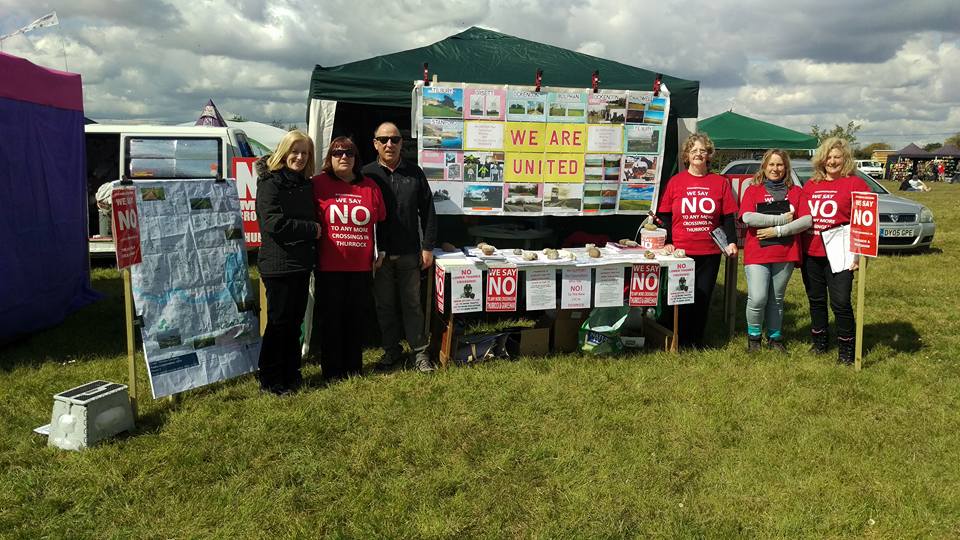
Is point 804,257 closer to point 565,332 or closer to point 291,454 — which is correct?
point 565,332

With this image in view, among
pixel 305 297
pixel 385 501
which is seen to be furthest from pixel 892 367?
pixel 305 297

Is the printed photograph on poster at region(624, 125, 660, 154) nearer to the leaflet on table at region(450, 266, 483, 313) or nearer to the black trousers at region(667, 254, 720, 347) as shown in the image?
the black trousers at region(667, 254, 720, 347)

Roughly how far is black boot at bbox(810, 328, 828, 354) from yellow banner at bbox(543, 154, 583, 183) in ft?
7.05

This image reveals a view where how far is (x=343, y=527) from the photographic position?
2.65 m

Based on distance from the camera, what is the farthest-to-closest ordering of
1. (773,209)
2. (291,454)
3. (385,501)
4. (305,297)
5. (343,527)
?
1. (773,209)
2. (305,297)
3. (291,454)
4. (385,501)
5. (343,527)

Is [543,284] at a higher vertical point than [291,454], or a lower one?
higher

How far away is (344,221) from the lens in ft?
12.6

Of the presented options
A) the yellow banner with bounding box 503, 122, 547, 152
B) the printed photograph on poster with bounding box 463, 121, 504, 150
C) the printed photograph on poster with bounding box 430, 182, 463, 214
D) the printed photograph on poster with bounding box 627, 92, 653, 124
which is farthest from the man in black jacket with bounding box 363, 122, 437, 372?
the printed photograph on poster with bounding box 627, 92, 653, 124

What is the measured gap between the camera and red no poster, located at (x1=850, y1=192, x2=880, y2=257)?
4031 millimetres

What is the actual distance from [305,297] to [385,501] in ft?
4.78

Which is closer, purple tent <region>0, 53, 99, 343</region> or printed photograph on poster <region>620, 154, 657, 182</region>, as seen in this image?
purple tent <region>0, 53, 99, 343</region>

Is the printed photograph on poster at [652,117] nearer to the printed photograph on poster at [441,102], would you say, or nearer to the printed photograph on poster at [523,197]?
the printed photograph on poster at [523,197]

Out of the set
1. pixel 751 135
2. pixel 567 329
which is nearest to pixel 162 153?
pixel 567 329

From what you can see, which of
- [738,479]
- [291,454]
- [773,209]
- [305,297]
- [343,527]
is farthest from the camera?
[773,209]
